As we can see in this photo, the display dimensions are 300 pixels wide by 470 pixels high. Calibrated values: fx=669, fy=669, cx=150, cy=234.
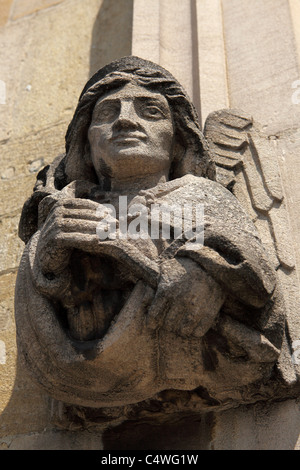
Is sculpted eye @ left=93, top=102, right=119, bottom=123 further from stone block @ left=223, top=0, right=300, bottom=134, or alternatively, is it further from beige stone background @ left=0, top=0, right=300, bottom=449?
stone block @ left=223, top=0, right=300, bottom=134

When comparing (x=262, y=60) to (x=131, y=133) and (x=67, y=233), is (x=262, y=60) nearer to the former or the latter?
(x=131, y=133)

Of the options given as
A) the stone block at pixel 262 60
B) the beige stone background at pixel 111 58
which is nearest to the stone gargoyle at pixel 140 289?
the beige stone background at pixel 111 58

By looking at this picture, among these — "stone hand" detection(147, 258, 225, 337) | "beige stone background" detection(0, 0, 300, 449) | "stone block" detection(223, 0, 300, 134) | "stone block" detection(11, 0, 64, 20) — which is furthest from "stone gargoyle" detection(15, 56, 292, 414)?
"stone block" detection(11, 0, 64, 20)

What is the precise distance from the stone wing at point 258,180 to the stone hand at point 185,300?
1.58 ft

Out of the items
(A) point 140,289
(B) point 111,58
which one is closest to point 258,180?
(A) point 140,289

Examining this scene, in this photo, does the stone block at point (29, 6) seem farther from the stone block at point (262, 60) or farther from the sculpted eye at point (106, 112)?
the sculpted eye at point (106, 112)

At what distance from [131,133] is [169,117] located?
224 mm

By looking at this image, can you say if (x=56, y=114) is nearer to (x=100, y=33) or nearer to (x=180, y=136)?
(x=100, y=33)

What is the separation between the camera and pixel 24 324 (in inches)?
88.4

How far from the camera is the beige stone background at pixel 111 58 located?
2.63 metres

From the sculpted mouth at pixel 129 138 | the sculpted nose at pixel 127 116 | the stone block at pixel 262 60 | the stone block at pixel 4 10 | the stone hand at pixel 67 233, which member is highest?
the stone block at pixel 4 10

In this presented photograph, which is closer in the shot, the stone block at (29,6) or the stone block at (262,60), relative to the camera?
the stone block at (262,60)

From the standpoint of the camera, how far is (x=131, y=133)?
240cm
